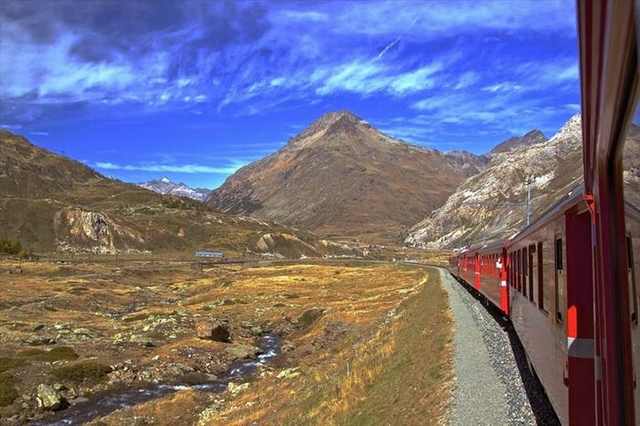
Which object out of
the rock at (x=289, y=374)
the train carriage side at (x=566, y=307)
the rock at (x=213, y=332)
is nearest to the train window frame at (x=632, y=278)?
the train carriage side at (x=566, y=307)

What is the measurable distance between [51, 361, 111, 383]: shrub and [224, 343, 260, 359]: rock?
8930 mm

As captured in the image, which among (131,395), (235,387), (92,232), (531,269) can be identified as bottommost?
(131,395)

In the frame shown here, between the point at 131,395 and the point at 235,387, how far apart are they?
5751mm

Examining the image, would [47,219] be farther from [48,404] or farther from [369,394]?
[369,394]

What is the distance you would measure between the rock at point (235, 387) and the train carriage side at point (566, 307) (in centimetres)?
2320

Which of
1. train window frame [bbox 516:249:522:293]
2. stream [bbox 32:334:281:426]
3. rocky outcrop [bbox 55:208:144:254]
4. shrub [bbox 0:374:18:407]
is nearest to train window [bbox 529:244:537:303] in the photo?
train window frame [bbox 516:249:522:293]

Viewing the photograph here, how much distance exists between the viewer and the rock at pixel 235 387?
31506 mm

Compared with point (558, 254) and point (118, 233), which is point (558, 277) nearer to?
point (558, 254)

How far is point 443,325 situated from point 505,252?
5245 mm

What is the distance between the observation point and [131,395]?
106 feet

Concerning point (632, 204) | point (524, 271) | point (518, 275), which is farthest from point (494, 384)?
point (632, 204)

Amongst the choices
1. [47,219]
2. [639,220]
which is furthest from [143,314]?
[47,219]

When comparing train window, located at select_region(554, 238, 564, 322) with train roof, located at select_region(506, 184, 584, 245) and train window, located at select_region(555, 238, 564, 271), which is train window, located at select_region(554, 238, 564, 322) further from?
train roof, located at select_region(506, 184, 584, 245)

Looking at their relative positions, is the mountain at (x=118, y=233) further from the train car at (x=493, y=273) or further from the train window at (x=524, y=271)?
the train window at (x=524, y=271)
